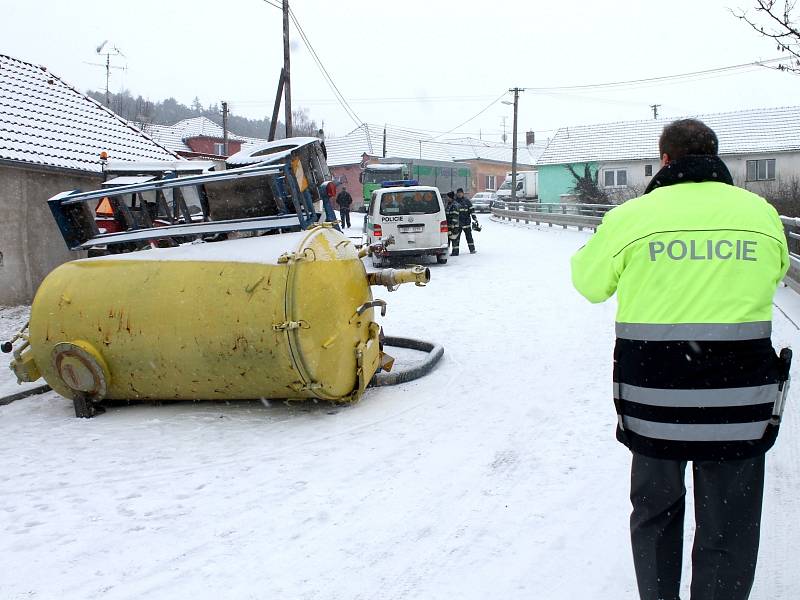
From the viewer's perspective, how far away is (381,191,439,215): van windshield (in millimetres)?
16531

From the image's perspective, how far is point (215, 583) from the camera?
11.7ft

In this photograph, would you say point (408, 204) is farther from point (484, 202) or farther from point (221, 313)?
point (484, 202)

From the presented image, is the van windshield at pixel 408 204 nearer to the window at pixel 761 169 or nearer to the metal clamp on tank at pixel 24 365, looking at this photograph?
the metal clamp on tank at pixel 24 365

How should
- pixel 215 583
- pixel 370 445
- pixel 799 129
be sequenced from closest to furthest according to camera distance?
pixel 215 583 → pixel 370 445 → pixel 799 129

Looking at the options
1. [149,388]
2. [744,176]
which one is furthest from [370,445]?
[744,176]

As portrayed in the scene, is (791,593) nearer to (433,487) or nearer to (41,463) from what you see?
(433,487)

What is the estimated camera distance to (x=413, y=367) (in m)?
7.61

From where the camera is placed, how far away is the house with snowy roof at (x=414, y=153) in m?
55.4

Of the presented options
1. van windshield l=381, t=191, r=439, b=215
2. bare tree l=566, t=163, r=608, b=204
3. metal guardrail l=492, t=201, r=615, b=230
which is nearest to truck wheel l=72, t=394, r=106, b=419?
van windshield l=381, t=191, r=439, b=215

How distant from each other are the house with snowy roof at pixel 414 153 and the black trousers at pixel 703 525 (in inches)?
1653

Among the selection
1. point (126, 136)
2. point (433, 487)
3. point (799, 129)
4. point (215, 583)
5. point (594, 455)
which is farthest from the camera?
point (799, 129)

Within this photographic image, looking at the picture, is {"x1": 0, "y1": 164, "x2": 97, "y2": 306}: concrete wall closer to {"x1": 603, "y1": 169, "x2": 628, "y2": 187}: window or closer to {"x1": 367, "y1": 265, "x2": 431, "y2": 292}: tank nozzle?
{"x1": 367, "y1": 265, "x2": 431, "y2": 292}: tank nozzle

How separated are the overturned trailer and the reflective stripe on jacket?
358 cm

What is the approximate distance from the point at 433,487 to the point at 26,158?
10162mm
